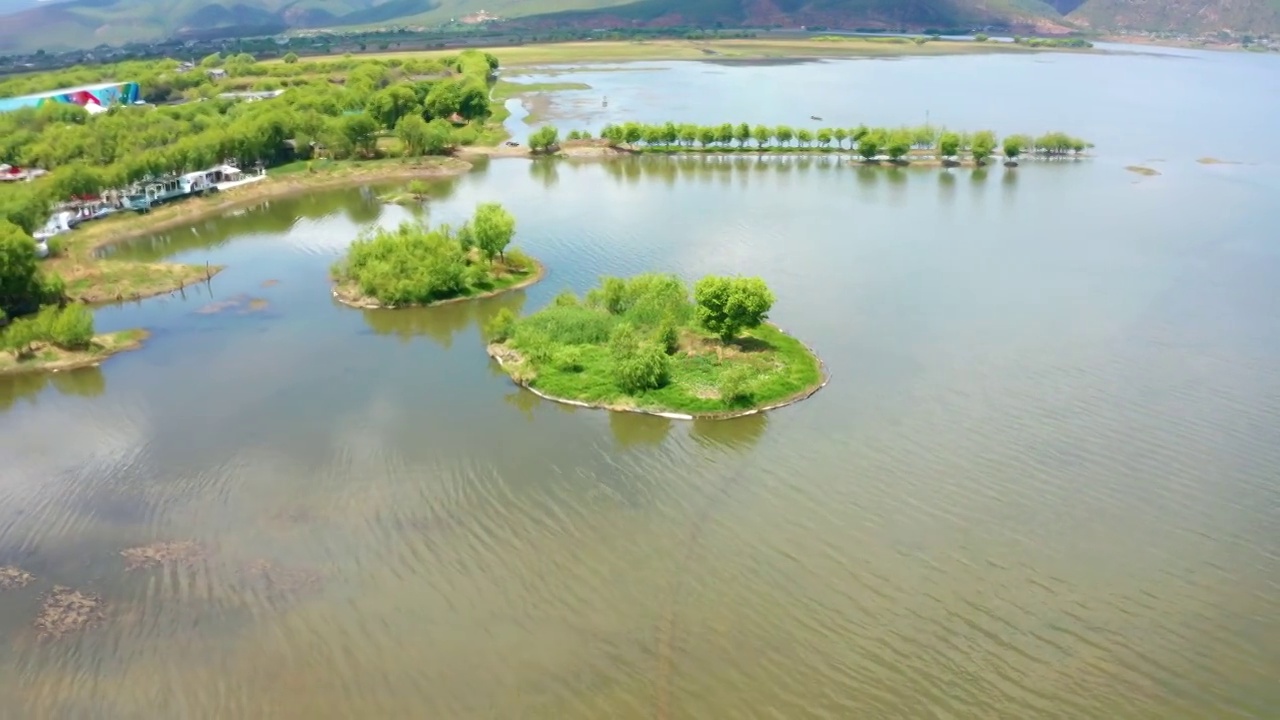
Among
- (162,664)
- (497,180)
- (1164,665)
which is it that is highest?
(497,180)

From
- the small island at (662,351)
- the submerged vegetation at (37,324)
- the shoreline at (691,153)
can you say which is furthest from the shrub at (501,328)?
the shoreline at (691,153)

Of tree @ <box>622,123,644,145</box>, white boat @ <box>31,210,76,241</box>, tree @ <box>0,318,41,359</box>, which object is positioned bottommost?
tree @ <box>0,318,41,359</box>

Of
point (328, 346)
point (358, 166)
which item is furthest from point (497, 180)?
point (328, 346)

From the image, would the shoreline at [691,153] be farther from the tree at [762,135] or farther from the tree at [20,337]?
the tree at [20,337]

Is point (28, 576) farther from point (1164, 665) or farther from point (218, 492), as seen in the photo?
point (1164, 665)

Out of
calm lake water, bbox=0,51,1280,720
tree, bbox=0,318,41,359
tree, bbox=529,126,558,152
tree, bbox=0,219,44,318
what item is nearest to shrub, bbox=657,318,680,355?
calm lake water, bbox=0,51,1280,720

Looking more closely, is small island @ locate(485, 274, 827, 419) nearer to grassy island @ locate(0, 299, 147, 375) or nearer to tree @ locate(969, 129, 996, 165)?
grassy island @ locate(0, 299, 147, 375)
